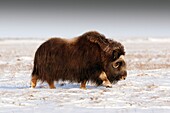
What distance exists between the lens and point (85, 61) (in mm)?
10352

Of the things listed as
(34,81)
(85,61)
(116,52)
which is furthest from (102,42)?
(34,81)

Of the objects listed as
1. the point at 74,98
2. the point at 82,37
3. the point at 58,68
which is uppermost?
the point at 82,37

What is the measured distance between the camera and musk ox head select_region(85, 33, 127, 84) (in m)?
→ 10.4

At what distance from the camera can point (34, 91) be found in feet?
31.7

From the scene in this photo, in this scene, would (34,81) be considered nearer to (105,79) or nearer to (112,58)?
(105,79)

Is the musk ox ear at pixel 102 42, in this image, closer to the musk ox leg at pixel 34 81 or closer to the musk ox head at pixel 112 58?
the musk ox head at pixel 112 58

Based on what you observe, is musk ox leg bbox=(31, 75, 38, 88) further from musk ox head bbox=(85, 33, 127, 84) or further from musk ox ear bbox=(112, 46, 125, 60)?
musk ox ear bbox=(112, 46, 125, 60)

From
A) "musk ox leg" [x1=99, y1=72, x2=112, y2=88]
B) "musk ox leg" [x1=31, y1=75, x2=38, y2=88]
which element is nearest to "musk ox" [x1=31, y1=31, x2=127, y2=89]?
"musk ox leg" [x1=99, y1=72, x2=112, y2=88]

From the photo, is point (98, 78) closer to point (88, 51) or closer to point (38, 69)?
point (88, 51)

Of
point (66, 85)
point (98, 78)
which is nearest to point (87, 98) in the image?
point (98, 78)

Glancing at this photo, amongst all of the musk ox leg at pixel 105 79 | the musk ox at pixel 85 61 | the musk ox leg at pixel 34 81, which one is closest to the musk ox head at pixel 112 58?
the musk ox at pixel 85 61

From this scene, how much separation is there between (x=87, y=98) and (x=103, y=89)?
1676 mm

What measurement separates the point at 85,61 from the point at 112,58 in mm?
701

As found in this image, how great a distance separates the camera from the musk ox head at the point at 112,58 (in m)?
10.4
